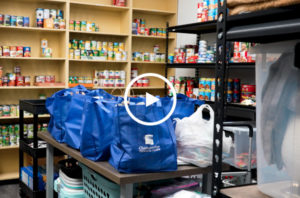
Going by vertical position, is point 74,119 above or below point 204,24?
below

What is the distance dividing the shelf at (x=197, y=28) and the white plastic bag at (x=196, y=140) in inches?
97.0

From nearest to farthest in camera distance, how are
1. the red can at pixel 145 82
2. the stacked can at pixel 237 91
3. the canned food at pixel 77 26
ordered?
the stacked can at pixel 237 91, the canned food at pixel 77 26, the red can at pixel 145 82

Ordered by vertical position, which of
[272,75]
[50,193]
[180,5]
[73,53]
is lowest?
[50,193]

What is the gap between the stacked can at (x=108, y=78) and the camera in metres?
4.91

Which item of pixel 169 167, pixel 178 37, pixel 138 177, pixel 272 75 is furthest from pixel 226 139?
pixel 178 37

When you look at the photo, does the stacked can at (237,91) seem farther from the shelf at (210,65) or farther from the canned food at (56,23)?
the canned food at (56,23)

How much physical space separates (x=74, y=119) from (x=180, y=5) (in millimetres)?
3645

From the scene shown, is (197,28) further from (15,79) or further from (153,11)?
(15,79)

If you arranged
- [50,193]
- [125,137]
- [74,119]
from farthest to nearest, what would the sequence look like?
[50,193], [74,119], [125,137]

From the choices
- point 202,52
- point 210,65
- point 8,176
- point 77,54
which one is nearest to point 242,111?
point 210,65

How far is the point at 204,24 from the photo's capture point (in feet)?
13.3

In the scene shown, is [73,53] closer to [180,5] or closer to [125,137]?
[180,5]

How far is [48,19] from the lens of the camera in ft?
Result: 14.6

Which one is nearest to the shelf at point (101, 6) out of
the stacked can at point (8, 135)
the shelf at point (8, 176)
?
the stacked can at point (8, 135)
